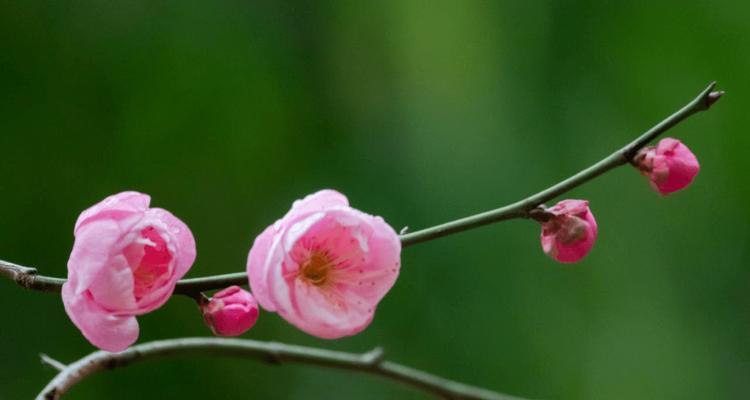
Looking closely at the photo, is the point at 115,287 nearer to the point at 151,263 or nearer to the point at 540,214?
the point at 151,263

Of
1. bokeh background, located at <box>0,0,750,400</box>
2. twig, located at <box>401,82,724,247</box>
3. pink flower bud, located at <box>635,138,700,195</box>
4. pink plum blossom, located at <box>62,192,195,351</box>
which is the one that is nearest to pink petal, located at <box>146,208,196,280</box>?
pink plum blossom, located at <box>62,192,195,351</box>

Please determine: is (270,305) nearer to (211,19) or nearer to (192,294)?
(192,294)

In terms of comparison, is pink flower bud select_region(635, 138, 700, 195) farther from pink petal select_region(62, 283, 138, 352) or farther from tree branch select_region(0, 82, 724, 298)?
pink petal select_region(62, 283, 138, 352)

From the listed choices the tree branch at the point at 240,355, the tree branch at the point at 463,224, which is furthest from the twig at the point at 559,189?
the tree branch at the point at 240,355

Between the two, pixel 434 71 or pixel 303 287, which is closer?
pixel 303 287

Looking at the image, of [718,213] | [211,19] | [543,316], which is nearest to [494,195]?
[543,316]

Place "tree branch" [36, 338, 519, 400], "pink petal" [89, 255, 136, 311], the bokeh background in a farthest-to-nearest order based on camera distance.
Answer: the bokeh background
"tree branch" [36, 338, 519, 400]
"pink petal" [89, 255, 136, 311]

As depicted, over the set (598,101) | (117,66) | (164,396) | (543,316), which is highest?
(117,66)
